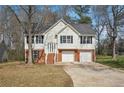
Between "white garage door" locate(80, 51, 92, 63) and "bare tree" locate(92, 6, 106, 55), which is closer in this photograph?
"white garage door" locate(80, 51, 92, 63)

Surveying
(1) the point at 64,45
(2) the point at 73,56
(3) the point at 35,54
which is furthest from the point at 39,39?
(2) the point at 73,56

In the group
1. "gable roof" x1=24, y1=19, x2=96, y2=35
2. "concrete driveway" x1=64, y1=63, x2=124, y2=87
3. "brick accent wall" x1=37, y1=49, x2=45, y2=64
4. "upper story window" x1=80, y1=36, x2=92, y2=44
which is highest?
"gable roof" x1=24, y1=19, x2=96, y2=35

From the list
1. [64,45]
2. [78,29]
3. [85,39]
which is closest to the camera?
[64,45]

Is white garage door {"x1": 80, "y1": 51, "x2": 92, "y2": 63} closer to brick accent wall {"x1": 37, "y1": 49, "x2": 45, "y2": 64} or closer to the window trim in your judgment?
the window trim

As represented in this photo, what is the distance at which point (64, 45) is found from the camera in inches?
1641

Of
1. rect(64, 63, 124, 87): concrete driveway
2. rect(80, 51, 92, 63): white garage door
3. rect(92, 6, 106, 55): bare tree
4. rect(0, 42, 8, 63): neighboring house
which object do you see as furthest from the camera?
rect(92, 6, 106, 55): bare tree

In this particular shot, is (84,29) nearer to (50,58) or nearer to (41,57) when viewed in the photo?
(50,58)

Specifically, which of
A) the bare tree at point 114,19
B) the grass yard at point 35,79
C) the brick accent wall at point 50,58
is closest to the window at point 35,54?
the brick accent wall at point 50,58

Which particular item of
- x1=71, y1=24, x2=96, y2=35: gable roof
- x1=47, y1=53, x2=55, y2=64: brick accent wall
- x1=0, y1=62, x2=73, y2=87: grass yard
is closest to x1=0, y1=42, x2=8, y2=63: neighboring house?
x1=47, y1=53, x2=55, y2=64: brick accent wall

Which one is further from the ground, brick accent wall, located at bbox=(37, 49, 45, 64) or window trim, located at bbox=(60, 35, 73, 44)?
window trim, located at bbox=(60, 35, 73, 44)

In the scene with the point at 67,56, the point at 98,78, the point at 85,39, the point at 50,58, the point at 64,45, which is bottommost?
the point at 98,78

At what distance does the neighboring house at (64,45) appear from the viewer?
1646 inches

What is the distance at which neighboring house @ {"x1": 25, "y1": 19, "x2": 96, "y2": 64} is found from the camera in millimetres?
41812

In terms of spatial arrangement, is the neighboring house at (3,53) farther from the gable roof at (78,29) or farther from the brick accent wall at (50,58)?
the brick accent wall at (50,58)
